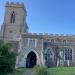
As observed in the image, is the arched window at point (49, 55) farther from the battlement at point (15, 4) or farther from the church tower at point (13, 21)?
the battlement at point (15, 4)

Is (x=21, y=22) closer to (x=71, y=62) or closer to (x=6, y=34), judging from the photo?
(x=6, y=34)

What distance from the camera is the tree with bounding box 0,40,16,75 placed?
26225 millimetres

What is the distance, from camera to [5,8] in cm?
6244

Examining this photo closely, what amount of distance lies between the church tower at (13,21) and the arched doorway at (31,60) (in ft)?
39.1

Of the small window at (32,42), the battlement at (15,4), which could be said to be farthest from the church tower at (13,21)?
the small window at (32,42)

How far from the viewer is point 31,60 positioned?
1882 inches

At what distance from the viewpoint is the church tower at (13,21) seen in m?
59.0

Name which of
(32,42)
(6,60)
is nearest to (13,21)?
(32,42)

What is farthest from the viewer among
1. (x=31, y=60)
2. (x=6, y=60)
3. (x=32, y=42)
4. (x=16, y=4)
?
(x=16, y=4)

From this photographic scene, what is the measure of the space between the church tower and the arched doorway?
39.1 feet

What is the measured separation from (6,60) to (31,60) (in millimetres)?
21476

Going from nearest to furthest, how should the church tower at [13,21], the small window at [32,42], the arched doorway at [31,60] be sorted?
the arched doorway at [31,60], the small window at [32,42], the church tower at [13,21]

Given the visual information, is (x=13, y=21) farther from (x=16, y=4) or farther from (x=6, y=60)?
(x=6, y=60)

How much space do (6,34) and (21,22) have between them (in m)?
5.09
